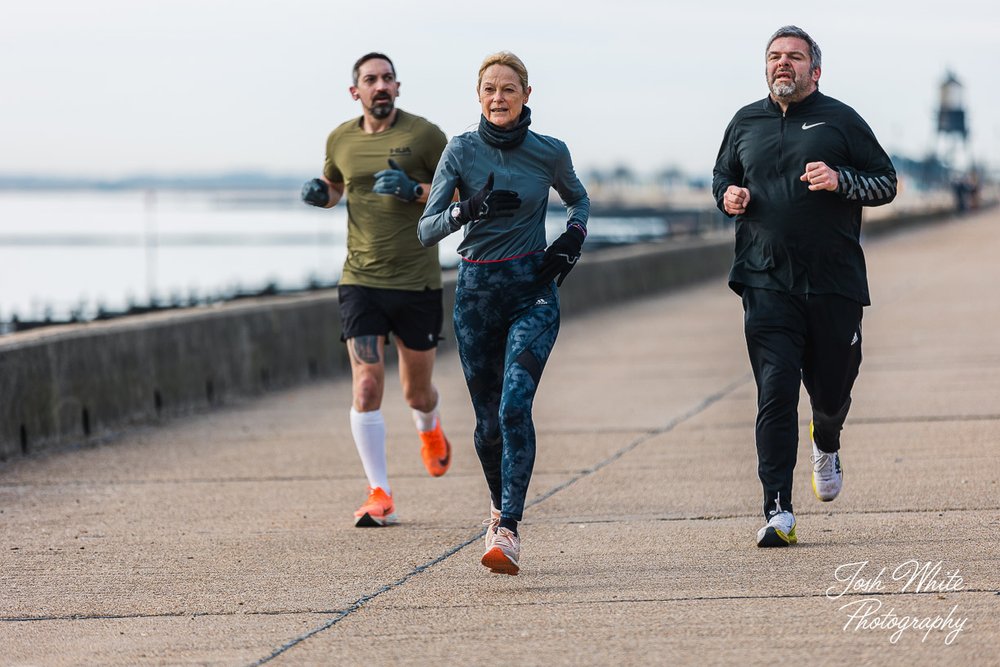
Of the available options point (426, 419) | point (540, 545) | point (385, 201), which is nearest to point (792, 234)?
point (540, 545)

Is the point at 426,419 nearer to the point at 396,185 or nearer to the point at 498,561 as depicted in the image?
the point at 396,185

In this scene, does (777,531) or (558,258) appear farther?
(777,531)

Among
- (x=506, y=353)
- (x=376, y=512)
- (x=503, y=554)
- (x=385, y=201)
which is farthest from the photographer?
(x=385, y=201)

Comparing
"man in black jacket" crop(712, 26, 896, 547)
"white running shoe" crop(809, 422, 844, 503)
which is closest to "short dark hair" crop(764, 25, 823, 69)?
"man in black jacket" crop(712, 26, 896, 547)

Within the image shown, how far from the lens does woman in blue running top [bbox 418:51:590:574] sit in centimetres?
668

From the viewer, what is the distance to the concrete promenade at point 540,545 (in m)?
5.53

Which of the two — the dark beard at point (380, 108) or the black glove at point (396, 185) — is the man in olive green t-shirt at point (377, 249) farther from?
the black glove at point (396, 185)

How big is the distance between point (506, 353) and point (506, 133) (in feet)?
2.82

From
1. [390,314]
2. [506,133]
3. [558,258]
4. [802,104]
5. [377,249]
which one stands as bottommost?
[390,314]

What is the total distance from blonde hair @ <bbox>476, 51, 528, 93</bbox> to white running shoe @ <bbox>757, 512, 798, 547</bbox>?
6.42 ft

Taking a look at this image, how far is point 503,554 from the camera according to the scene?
20.9 feet

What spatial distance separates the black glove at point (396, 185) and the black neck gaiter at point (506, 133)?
900 mm

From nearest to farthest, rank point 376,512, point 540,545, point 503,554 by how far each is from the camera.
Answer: point 503,554
point 540,545
point 376,512

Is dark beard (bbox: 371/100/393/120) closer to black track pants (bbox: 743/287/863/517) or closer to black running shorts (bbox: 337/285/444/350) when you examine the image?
black running shorts (bbox: 337/285/444/350)
